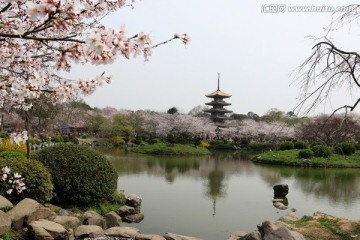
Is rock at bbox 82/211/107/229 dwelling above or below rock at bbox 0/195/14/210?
below

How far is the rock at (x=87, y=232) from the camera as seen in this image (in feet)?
18.5

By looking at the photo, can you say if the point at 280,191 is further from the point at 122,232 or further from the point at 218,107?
the point at 218,107

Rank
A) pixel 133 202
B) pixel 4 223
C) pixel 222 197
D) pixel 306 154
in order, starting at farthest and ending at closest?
pixel 306 154, pixel 222 197, pixel 133 202, pixel 4 223

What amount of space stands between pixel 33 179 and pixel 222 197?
5744 mm

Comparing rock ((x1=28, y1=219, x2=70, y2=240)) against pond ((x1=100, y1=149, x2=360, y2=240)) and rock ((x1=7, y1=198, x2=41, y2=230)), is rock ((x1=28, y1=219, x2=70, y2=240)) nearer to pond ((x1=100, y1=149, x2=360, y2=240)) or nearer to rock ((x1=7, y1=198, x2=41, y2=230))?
rock ((x1=7, y1=198, x2=41, y2=230))

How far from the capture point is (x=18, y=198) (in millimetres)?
6430

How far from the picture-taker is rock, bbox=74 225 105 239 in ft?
18.5

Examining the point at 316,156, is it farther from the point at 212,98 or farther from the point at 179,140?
the point at 212,98

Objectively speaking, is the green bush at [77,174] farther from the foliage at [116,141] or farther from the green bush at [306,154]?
the foliage at [116,141]

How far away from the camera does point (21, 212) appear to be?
554cm

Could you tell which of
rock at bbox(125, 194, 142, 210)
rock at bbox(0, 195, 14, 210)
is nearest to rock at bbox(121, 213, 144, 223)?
rock at bbox(125, 194, 142, 210)

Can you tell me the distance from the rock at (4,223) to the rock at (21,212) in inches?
11.2

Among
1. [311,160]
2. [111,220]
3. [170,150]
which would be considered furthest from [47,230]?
[170,150]

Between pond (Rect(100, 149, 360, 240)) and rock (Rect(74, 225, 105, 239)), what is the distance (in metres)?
1.37
